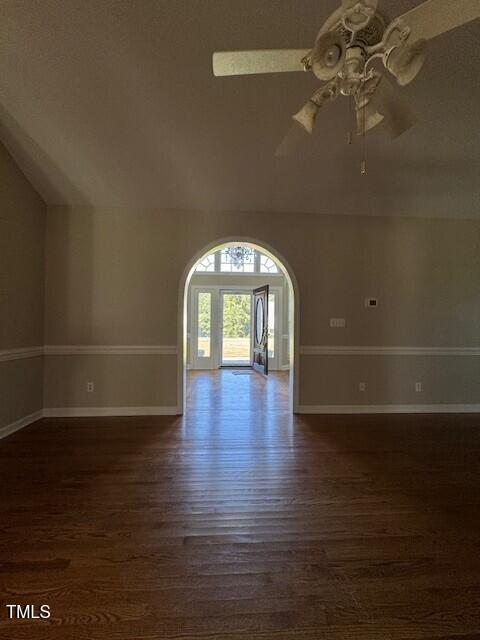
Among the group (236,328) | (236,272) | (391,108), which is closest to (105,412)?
(391,108)

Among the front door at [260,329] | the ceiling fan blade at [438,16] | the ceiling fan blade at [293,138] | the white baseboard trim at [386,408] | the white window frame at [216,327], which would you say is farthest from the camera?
the white window frame at [216,327]

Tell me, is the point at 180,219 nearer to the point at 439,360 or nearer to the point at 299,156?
the point at 299,156

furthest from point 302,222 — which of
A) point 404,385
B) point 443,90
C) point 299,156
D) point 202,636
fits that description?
point 202,636

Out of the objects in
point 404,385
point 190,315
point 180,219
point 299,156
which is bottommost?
point 404,385

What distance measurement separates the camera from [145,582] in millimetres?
1493

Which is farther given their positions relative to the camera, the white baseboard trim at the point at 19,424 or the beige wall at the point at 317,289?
the beige wall at the point at 317,289

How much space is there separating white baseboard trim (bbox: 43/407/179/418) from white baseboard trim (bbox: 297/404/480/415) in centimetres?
174

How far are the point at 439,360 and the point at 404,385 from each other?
1.93ft

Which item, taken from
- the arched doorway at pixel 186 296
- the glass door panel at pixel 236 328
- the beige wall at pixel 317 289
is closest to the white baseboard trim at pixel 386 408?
the beige wall at pixel 317 289

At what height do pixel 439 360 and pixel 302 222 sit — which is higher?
pixel 302 222

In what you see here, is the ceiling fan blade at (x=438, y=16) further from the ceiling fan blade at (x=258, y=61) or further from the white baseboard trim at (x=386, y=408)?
the white baseboard trim at (x=386, y=408)

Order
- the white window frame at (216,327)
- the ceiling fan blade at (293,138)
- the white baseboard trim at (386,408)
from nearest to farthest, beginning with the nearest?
1. the ceiling fan blade at (293,138)
2. the white baseboard trim at (386,408)
3. the white window frame at (216,327)

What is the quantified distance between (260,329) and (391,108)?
21.7 ft

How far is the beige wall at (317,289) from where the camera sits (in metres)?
4.11
